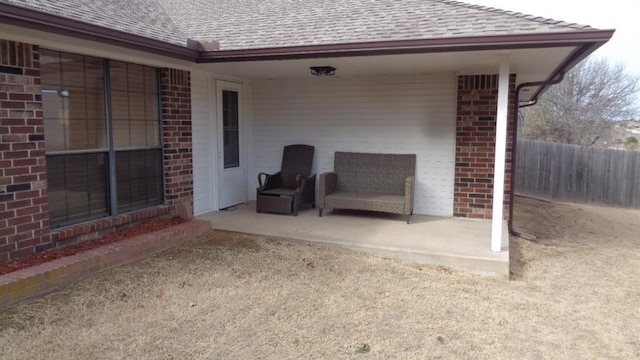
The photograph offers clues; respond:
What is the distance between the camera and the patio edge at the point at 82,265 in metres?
3.92

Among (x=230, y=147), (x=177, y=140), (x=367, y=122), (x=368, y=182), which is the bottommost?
(x=368, y=182)

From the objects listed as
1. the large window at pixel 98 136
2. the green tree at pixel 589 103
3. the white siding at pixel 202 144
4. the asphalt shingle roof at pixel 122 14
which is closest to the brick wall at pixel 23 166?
the large window at pixel 98 136

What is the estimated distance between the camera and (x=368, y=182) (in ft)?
24.1

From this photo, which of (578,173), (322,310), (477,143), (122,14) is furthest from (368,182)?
(578,173)

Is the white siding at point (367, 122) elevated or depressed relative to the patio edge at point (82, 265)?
elevated

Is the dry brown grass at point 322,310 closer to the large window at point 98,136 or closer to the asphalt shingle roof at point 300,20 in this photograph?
the large window at point 98,136

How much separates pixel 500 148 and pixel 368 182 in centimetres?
260

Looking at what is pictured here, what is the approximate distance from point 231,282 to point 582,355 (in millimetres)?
3023

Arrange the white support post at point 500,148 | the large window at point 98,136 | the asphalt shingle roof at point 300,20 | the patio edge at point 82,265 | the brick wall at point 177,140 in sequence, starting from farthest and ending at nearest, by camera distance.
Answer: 1. the brick wall at point 177,140
2. the white support post at point 500,148
3. the large window at point 98,136
4. the asphalt shingle roof at point 300,20
5. the patio edge at point 82,265

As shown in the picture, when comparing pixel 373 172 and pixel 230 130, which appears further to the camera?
pixel 230 130

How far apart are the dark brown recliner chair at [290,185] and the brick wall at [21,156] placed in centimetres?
320

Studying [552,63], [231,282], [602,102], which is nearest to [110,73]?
[231,282]

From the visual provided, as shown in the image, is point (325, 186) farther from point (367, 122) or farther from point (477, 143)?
point (477, 143)

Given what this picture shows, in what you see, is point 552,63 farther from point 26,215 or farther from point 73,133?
point 26,215
